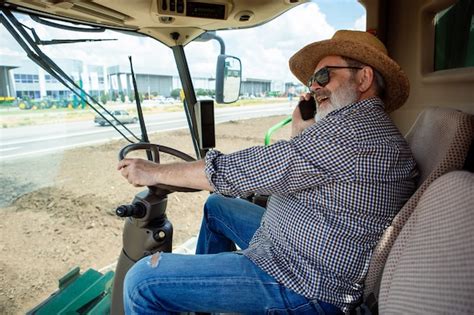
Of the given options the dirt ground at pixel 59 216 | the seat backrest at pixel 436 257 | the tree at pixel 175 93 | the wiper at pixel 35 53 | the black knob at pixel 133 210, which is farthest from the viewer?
the tree at pixel 175 93

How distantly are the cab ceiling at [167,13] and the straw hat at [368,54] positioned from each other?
69 cm

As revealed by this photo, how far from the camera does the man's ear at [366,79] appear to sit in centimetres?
145

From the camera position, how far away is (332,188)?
1.21 meters

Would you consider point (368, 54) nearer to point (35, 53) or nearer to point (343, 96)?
point (343, 96)

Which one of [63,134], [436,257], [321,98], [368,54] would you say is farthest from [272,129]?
[436,257]

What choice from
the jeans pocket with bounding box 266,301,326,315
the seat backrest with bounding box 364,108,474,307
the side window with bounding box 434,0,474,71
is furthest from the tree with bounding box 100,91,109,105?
the side window with bounding box 434,0,474,71

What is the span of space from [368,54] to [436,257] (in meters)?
0.87

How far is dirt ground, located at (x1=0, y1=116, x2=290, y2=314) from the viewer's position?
235 centimetres

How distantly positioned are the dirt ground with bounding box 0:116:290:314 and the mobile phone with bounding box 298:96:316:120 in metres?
0.75

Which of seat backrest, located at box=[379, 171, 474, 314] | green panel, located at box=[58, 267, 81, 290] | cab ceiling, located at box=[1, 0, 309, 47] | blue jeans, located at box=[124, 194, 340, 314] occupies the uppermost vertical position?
cab ceiling, located at box=[1, 0, 309, 47]

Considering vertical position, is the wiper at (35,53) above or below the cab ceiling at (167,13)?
below

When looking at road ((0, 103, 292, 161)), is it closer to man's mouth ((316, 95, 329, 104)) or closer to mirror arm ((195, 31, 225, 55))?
mirror arm ((195, 31, 225, 55))

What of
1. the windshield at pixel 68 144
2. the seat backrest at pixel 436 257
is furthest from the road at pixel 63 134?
the seat backrest at pixel 436 257

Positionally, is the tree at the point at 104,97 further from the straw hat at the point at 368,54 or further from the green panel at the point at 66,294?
the straw hat at the point at 368,54
